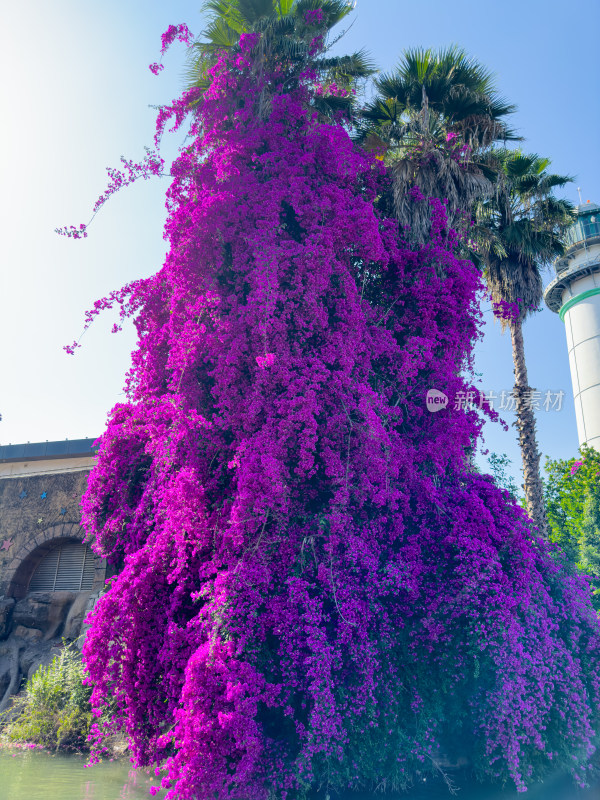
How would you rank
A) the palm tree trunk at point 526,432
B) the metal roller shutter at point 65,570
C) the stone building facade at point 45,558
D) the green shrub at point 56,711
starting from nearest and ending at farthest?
the green shrub at point 56,711
the stone building facade at point 45,558
the metal roller shutter at point 65,570
the palm tree trunk at point 526,432

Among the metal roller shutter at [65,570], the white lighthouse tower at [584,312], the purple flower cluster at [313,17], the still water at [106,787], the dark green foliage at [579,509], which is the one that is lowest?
the still water at [106,787]

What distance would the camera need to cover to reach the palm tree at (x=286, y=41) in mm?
9773

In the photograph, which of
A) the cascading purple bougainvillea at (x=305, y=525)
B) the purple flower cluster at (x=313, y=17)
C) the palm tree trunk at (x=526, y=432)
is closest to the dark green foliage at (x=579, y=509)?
the palm tree trunk at (x=526, y=432)

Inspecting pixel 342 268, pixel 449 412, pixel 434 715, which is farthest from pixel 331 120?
pixel 434 715

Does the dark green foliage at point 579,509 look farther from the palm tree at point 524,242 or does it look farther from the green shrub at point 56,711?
the green shrub at point 56,711

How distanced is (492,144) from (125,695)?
11.1m

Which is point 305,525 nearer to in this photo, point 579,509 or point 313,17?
point 313,17

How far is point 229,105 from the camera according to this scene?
9.46m

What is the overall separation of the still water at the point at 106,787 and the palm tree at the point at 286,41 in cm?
971

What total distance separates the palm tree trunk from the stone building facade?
8.81 metres

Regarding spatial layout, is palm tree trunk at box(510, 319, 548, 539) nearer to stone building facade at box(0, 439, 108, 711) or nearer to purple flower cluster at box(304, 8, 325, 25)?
purple flower cluster at box(304, 8, 325, 25)

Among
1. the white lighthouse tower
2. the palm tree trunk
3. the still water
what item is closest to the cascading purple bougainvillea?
the still water

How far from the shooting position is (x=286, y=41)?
387 inches

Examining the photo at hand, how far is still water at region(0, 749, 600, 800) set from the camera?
23.1 ft
